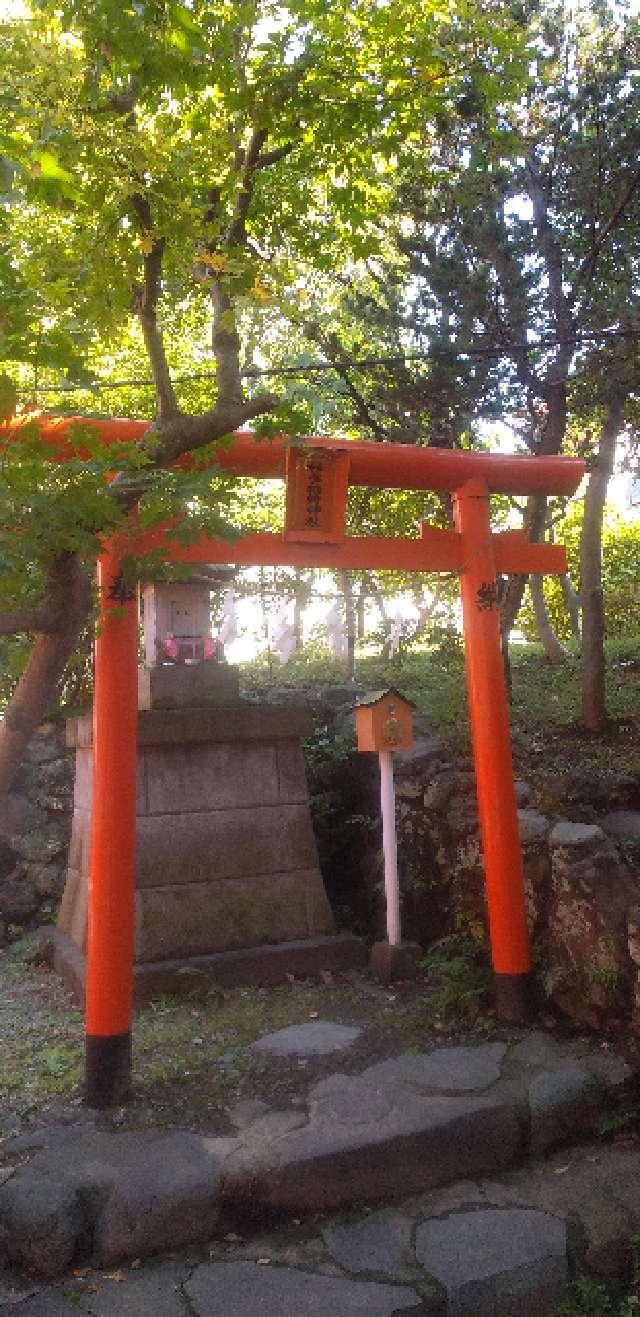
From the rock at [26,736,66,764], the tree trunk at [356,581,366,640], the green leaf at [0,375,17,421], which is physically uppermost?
the tree trunk at [356,581,366,640]

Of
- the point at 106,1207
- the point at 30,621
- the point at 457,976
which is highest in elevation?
the point at 30,621

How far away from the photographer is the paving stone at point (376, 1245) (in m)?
3.71

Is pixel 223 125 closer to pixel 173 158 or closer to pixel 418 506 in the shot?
pixel 173 158

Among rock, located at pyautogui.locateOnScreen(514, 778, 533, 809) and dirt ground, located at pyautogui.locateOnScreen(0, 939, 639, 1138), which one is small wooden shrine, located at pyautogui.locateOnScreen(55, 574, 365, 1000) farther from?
rock, located at pyautogui.locateOnScreen(514, 778, 533, 809)

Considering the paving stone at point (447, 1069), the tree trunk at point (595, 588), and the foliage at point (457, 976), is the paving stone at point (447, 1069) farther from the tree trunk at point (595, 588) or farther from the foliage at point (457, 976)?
the tree trunk at point (595, 588)

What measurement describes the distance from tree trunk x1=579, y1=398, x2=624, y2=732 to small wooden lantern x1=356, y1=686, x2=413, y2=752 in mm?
2339

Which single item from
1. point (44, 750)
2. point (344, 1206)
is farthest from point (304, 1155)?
point (44, 750)

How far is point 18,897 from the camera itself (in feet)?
27.6

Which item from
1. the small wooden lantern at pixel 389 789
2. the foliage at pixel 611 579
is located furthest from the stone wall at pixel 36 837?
the foliage at pixel 611 579

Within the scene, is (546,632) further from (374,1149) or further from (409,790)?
(374,1149)

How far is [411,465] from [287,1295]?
4665 millimetres

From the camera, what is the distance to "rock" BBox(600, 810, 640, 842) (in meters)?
6.14

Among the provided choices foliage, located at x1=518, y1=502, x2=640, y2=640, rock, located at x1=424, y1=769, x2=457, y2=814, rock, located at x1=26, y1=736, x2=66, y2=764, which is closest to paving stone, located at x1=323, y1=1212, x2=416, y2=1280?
rock, located at x1=424, y1=769, x2=457, y2=814

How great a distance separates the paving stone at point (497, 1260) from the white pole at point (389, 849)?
2806 millimetres
